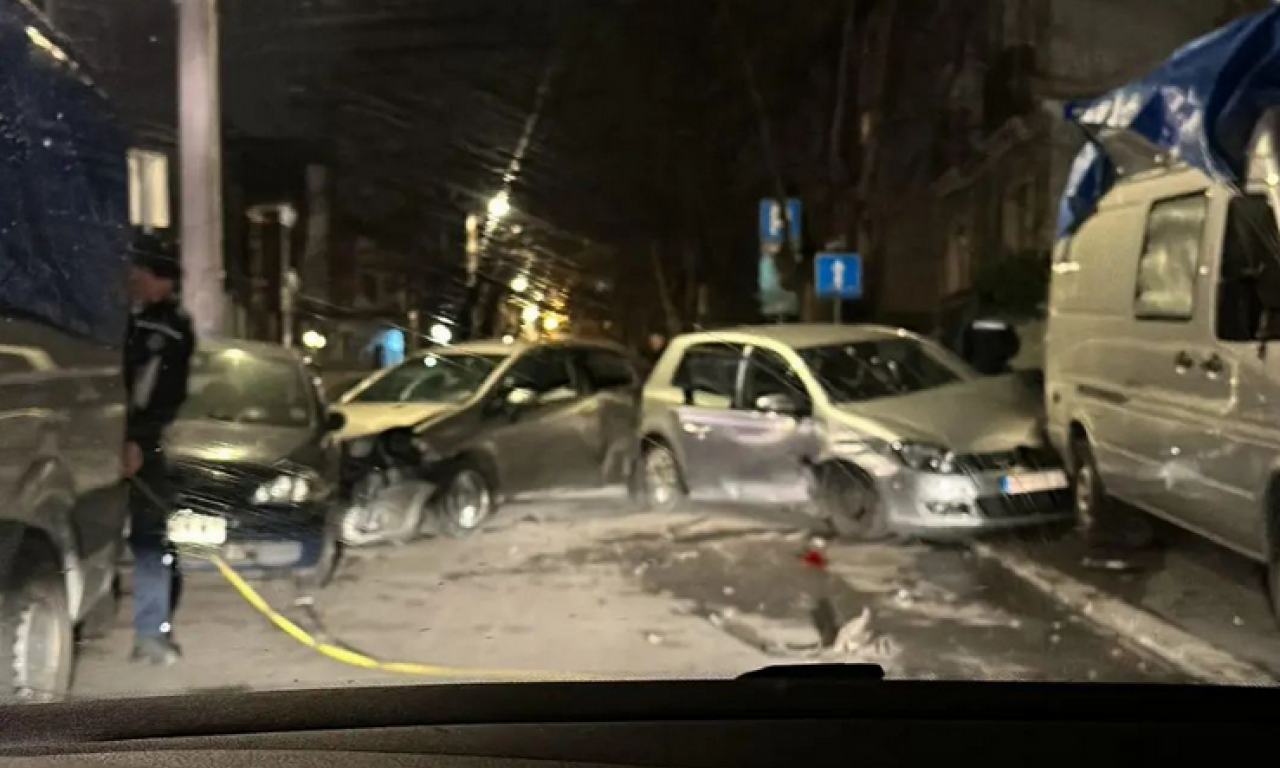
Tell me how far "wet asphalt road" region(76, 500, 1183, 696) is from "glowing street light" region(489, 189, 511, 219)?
4.18 ft

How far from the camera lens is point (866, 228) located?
5.64 meters

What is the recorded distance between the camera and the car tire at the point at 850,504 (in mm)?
5066

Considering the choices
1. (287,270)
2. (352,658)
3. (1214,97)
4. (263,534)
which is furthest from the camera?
(287,270)

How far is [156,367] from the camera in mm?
4434

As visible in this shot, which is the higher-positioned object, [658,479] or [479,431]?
[479,431]

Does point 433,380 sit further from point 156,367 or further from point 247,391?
point 156,367

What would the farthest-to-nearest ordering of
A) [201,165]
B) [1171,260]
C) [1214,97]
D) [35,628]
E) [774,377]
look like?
[774,377] < [1171,260] < [201,165] < [1214,97] < [35,628]

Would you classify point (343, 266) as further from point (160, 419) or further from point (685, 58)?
point (685, 58)

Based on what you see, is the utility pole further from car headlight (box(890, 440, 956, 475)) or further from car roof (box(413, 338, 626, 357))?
car headlight (box(890, 440, 956, 475))

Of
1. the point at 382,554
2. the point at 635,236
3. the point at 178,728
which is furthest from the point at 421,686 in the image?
the point at 635,236

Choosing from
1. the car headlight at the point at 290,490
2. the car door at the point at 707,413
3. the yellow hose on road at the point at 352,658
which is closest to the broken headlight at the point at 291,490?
the car headlight at the point at 290,490

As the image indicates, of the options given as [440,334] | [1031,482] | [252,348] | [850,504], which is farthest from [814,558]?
[252,348]

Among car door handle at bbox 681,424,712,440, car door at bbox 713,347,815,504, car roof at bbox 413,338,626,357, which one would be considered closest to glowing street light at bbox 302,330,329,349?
car roof at bbox 413,338,626,357

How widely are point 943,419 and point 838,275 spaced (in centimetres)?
81
